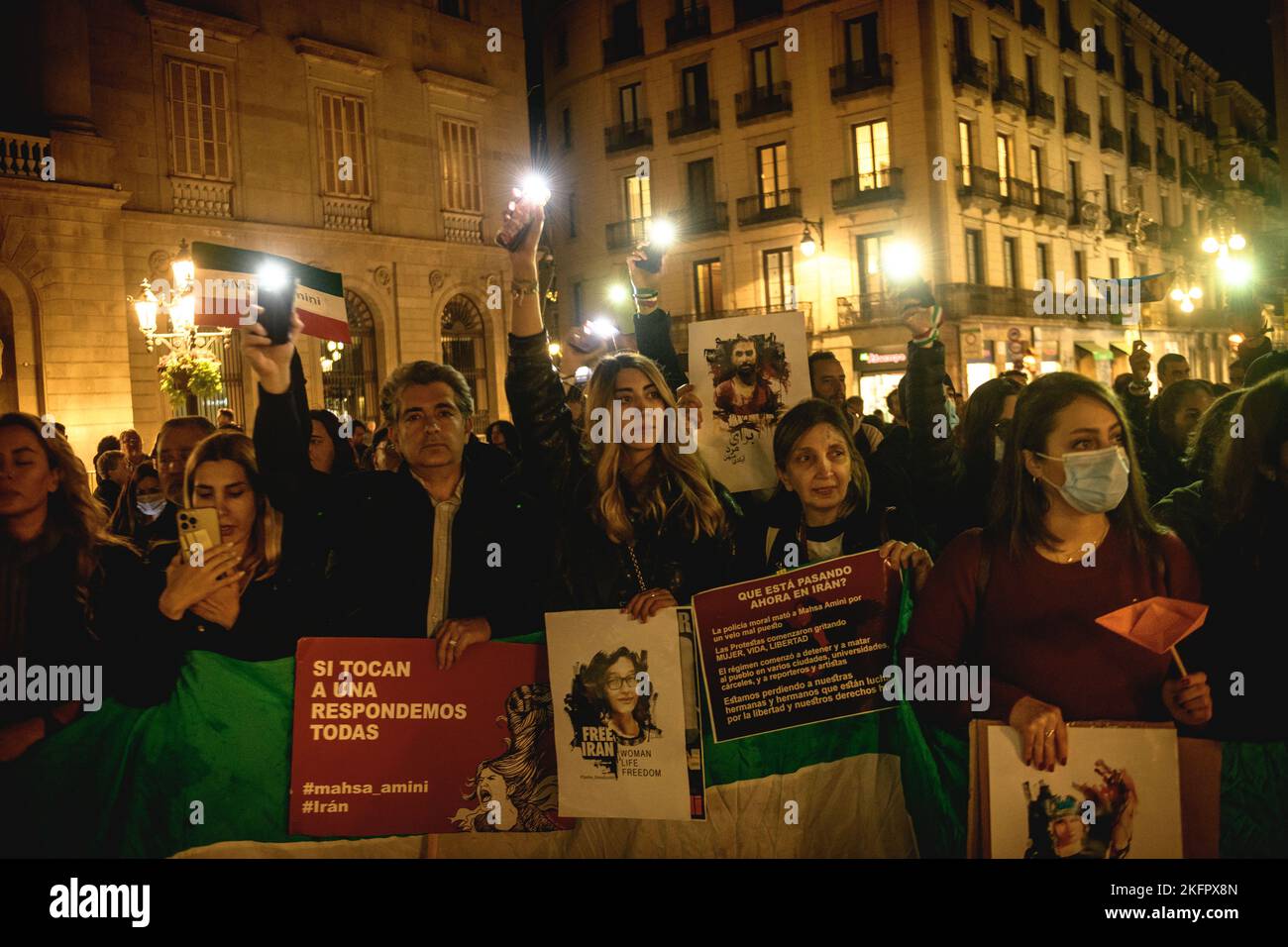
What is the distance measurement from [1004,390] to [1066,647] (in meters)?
2.11

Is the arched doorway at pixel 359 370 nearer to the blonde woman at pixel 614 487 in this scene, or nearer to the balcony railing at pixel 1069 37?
the blonde woman at pixel 614 487

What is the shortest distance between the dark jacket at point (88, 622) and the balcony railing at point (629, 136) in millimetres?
33580

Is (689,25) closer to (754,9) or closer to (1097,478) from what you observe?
(754,9)

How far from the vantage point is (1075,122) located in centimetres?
3666

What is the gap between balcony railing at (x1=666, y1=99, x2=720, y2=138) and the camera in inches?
1326

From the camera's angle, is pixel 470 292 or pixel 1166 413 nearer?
pixel 1166 413

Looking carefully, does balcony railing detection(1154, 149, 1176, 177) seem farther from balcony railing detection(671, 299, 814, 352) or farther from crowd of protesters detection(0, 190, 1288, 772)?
crowd of protesters detection(0, 190, 1288, 772)

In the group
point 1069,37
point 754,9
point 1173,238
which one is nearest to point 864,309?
point 754,9

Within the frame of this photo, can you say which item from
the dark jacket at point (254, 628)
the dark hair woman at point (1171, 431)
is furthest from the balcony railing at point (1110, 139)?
the dark jacket at point (254, 628)

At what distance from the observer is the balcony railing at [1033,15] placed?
34250mm

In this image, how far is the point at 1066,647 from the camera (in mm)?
3178

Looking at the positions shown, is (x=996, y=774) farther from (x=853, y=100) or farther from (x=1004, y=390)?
(x=853, y=100)

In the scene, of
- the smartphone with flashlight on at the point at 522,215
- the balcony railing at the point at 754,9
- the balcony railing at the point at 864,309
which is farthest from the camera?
the balcony railing at the point at 754,9
